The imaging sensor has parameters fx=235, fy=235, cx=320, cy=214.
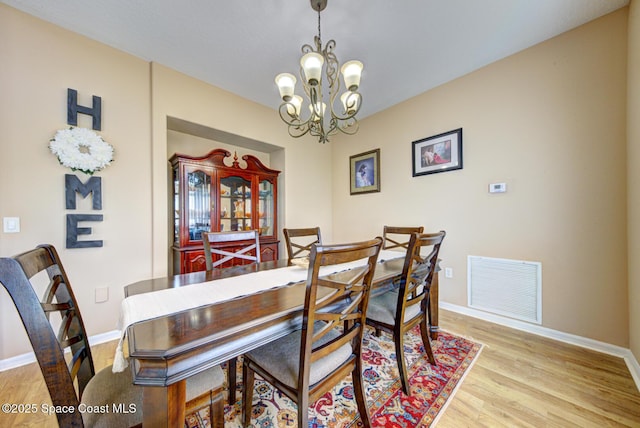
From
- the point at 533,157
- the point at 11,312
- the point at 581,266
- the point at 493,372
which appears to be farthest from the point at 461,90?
the point at 11,312

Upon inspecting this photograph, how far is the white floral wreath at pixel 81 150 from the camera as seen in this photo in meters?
1.88

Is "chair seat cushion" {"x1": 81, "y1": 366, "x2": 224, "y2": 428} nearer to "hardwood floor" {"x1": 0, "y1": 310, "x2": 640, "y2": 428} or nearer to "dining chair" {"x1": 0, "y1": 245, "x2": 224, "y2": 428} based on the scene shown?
"dining chair" {"x1": 0, "y1": 245, "x2": 224, "y2": 428}

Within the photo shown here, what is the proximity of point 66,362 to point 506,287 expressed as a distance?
308 cm

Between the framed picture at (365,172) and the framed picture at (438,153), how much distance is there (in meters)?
0.56

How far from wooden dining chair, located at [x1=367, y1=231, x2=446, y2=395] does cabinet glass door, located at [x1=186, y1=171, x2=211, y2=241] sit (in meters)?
2.03

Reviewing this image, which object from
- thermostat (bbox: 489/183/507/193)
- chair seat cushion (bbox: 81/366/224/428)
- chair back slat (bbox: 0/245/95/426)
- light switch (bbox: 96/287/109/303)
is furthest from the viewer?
thermostat (bbox: 489/183/507/193)

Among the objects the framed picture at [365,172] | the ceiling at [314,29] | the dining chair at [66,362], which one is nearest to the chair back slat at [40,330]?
the dining chair at [66,362]

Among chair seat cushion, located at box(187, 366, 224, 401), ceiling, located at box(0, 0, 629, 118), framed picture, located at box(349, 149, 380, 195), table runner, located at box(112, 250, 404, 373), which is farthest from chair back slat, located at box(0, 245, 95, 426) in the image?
framed picture, located at box(349, 149, 380, 195)

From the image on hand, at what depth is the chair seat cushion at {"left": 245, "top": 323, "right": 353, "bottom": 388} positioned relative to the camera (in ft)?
3.34

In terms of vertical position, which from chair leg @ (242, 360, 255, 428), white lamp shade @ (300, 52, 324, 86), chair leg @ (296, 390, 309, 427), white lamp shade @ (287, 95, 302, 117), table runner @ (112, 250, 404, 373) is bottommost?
chair leg @ (242, 360, 255, 428)

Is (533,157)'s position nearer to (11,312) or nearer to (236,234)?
(236,234)

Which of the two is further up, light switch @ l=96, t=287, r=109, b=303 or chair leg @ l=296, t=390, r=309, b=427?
light switch @ l=96, t=287, r=109, b=303

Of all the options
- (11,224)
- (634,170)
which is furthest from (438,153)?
(11,224)

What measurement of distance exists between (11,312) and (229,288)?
76.5 inches
